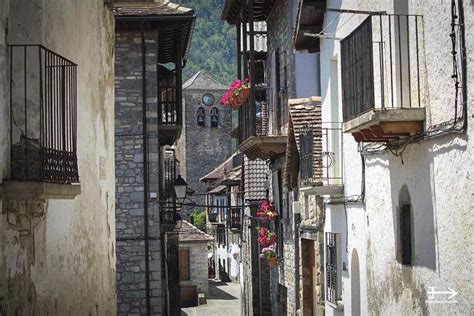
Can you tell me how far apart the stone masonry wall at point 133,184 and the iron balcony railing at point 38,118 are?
14532 millimetres

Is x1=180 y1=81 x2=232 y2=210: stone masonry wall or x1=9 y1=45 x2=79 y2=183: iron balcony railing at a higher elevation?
x1=180 y1=81 x2=232 y2=210: stone masonry wall

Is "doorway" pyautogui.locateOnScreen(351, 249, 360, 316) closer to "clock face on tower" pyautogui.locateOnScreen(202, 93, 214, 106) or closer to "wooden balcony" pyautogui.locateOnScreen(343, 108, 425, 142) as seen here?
"wooden balcony" pyautogui.locateOnScreen(343, 108, 425, 142)

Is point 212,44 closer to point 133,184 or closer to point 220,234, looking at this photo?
point 220,234

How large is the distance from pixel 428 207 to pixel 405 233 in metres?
0.88

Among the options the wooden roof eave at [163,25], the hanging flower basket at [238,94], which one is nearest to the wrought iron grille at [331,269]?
the hanging flower basket at [238,94]

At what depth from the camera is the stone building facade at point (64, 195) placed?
8.16 meters

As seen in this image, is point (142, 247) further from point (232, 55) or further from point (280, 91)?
point (232, 55)

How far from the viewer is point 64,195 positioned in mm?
8633

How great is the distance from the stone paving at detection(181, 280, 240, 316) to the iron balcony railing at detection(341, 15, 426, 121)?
26.5 m

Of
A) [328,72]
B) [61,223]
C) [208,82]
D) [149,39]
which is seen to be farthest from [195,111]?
[61,223]

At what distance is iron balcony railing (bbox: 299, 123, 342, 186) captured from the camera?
48.4ft

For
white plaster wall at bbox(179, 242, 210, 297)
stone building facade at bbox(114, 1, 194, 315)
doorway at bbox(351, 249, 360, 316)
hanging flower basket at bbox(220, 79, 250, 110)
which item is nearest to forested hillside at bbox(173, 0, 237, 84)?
white plaster wall at bbox(179, 242, 210, 297)

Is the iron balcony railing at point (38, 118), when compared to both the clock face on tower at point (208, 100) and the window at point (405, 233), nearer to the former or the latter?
the window at point (405, 233)

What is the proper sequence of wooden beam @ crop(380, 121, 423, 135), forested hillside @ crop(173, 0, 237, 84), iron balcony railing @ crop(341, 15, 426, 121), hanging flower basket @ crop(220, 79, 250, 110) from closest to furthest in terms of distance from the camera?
wooden beam @ crop(380, 121, 423, 135)
iron balcony railing @ crop(341, 15, 426, 121)
hanging flower basket @ crop(220, 79, 250, 110)
forested hillside @ crop(173, 0, 237, 84)
